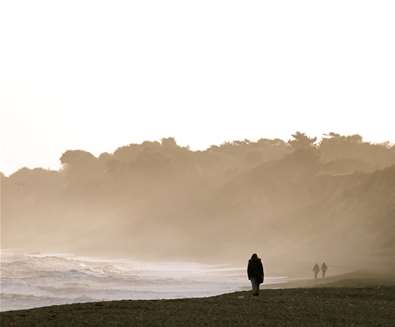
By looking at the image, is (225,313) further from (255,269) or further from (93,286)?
(93,286)

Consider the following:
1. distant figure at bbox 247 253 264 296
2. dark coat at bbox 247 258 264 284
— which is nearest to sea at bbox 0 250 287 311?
distant figure at bbox 247 253 264 296

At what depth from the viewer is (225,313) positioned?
106 ft

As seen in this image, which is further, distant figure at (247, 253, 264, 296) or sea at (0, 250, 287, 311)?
sea at (0, 250, 287, 311)

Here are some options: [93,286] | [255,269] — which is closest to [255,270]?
[255,269]

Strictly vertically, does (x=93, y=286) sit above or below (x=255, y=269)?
above

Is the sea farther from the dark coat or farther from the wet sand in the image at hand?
the wet sand

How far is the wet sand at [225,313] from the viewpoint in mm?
29953

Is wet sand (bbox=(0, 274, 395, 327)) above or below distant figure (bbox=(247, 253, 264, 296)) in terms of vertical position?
below

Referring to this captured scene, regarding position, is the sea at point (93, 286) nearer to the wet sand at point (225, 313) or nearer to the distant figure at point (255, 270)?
the distant figure at point (255, 270)

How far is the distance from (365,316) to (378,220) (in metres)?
86.3

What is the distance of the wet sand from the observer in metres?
30.0

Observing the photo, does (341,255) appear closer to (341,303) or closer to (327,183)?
(327,183)

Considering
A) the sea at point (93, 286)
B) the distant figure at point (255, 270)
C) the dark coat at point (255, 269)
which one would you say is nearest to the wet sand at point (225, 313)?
the distant figure at point (255, 270)

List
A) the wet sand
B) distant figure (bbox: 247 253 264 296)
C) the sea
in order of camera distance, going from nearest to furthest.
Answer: the wet sand, distant figure (bbox: 247 253 264 296), the sea
